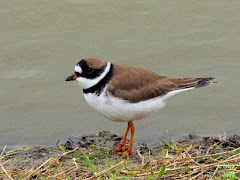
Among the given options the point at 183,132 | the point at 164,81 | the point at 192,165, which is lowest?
the point at 183,132

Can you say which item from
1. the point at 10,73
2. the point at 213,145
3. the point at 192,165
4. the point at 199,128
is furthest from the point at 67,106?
the point at 192,165

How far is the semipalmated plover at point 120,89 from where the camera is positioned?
6.13m

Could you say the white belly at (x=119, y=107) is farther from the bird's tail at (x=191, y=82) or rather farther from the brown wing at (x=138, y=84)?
the bird's tail at (x=191, y=82)

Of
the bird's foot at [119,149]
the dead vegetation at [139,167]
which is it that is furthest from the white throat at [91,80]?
the bird's foot at [119,149]

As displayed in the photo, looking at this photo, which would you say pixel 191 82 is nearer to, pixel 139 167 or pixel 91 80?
pixel 91 80

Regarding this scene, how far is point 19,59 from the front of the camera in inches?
381

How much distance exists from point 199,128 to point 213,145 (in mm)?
1711

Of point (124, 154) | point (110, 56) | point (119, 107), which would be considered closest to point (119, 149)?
point (124, 154)

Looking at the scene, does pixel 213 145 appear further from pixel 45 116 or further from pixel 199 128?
pixel 45 116

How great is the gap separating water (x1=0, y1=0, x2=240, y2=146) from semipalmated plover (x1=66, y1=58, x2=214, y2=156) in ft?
4.49

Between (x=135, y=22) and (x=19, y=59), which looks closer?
(x=19, y=59)

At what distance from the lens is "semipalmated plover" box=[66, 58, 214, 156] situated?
20.1 ft

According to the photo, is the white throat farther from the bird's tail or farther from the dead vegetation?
the bird's tail

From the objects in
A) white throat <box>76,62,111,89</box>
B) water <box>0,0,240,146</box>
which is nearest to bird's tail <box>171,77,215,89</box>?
white throat <box>76,62,111,89</box>
